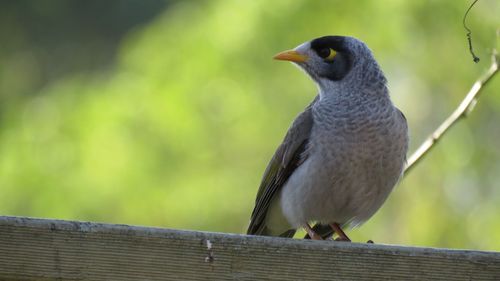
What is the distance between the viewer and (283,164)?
4.84 meters

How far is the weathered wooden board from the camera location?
2.73 meters

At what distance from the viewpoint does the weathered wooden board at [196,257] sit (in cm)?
273

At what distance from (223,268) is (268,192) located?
2049 millimetres

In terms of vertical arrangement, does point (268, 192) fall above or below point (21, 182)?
below

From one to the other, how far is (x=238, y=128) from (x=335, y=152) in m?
1.79

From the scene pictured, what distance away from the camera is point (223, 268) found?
2855mm

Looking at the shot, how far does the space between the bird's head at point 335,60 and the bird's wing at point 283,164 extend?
0.22m

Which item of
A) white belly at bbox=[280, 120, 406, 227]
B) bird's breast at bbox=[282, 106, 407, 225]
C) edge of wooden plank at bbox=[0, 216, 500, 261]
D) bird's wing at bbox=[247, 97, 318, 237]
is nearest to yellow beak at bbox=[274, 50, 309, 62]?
bird's wing at bbox=[247, 97, 318, 237]

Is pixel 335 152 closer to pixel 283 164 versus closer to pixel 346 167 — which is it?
pixel 346 167

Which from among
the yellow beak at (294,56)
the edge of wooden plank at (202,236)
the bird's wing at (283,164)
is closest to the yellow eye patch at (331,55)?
the yellow beak at (294,56)

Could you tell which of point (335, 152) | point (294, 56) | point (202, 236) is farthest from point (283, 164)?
point (202, 236)

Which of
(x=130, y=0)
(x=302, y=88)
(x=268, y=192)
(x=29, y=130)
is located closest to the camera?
(x=268, y=192)

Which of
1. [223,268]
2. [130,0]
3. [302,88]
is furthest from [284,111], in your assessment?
[130,0]

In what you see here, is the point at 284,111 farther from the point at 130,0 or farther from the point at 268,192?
the point at 130,0
